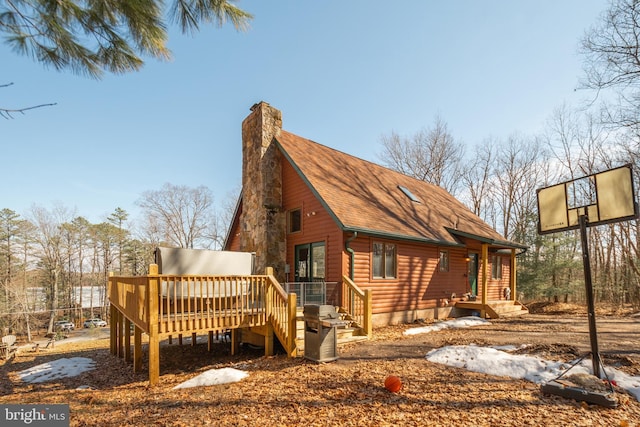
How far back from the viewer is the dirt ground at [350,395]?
4.08 meters

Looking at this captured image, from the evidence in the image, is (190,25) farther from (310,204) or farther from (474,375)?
(310,204)

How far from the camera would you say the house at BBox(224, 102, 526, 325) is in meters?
10.9

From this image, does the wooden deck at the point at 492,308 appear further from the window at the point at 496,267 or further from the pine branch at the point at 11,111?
the pine branch at the point at 11,111

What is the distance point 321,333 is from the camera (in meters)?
6.65

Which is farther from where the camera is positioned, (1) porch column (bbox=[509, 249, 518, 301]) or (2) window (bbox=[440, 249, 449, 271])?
(1) porch column (bbox=[509, 249, 518, 301])

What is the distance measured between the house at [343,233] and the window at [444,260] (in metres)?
0.04

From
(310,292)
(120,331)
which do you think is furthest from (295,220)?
(120,331)

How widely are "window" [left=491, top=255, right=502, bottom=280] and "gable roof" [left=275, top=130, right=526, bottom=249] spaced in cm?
143

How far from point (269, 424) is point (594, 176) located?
20.0ft

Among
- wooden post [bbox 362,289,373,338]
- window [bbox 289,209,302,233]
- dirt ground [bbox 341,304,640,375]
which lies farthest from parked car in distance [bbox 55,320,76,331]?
dirt ground [bbox 341,304,640,375]

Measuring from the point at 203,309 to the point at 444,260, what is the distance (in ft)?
33.5

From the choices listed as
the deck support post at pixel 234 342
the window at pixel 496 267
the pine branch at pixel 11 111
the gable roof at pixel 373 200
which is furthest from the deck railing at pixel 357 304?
the window at pixel 496 267

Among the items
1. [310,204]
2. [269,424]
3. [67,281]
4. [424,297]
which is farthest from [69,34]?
[67,281]

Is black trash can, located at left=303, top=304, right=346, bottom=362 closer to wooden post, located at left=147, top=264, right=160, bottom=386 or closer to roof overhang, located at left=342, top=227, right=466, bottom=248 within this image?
wooden post, located at left=147, top=264, right=160, bottom=386
